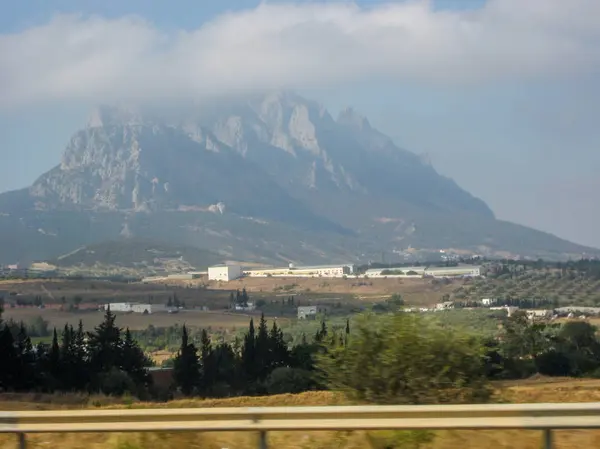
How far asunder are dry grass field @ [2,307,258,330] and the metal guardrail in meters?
50.6

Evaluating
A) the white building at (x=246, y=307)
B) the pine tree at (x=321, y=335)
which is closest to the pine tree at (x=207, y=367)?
the pine tree at (x=321, y=335)

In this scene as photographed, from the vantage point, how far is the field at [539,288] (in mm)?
Answer: 61812

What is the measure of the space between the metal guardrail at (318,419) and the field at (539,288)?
5131cm

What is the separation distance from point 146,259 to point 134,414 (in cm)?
14250

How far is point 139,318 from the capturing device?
67.4m

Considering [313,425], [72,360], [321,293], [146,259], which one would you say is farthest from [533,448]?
[146,259]

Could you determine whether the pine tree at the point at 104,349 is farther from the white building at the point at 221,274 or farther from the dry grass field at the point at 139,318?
the white building at the point at 221,274

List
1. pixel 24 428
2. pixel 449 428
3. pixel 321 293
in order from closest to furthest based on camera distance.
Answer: pixel 449 428 < pixel 24 428 < pixel 321 293

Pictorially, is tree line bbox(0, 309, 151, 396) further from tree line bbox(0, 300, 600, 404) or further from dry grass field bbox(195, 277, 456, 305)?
dry grass field bbox(195, 277, 456, 305)

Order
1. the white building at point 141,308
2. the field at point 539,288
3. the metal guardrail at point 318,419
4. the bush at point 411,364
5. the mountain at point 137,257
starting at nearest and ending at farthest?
the metal guardrail at point 318,419 → the bush at point 411,364 → the field at point 539,288 → the white building at point 141,308 → the mountain at point 137,257

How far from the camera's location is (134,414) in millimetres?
8812

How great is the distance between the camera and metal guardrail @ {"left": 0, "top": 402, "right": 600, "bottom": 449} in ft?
25.7

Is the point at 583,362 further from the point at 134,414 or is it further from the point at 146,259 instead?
the point at 146,259

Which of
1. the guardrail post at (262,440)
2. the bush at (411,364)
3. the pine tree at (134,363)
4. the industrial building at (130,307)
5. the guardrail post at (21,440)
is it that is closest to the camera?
the guardrail post at (262,440)
